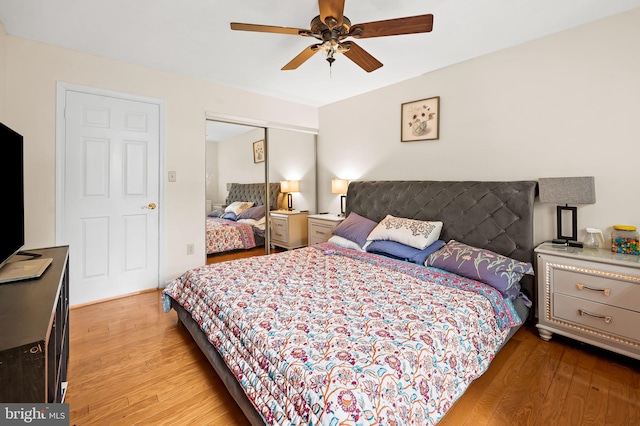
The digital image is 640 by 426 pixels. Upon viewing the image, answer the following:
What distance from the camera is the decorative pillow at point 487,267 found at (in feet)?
6.73

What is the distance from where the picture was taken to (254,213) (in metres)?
4.09

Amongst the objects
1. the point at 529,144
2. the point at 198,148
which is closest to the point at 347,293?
the point at 529,144

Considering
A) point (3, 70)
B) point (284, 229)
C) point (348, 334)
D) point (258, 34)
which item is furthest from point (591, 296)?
point (3, 70)

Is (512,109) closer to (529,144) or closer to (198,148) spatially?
(529,144)

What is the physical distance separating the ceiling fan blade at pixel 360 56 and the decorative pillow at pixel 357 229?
1562 millimetres

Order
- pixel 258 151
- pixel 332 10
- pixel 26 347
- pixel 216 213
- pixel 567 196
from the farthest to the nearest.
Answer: pixel 258 151, pixel 216 213, pixel 567 196, pixel 332 10, pixel 26 347

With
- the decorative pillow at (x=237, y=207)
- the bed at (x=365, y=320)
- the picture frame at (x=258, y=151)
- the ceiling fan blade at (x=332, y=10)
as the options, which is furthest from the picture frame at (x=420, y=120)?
the decorative pillow at (x=237, y=207)

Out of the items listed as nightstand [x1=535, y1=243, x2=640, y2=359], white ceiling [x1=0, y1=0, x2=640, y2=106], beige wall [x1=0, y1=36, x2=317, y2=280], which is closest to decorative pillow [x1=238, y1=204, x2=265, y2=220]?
beige wall [x1=0, y1=36, x2=317, y2=280]

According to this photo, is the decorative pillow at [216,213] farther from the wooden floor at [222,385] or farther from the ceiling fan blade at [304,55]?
the ceiling fan blade at [304,55]

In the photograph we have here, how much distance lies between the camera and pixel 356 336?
1312 millimetres

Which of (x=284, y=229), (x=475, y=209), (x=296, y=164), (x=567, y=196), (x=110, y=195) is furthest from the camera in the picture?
(x=296, y=164)

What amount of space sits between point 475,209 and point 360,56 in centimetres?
168

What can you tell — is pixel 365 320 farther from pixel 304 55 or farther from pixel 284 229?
pixel 284 229

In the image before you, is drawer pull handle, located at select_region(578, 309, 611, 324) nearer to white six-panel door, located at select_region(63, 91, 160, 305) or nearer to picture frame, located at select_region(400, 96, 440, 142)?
picture frame, located at select_region(400, 96, 440, 142)
